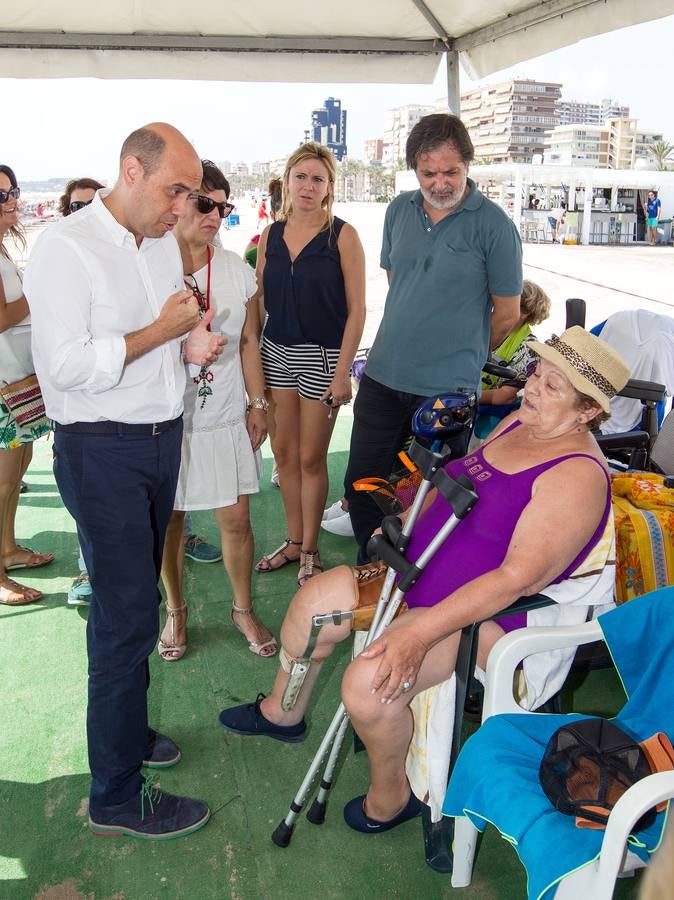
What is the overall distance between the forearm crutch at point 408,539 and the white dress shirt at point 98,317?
60 cm

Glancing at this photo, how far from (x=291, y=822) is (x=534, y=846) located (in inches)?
29.3

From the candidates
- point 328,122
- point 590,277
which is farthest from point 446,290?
point 328,122

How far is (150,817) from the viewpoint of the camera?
1983 mm

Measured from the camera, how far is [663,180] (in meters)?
26.2

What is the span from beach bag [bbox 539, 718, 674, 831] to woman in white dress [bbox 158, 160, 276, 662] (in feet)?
4.72

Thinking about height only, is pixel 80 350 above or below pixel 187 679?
above

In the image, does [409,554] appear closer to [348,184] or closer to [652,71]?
[348,184]

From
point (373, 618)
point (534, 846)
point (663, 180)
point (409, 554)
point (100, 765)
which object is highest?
point (663, 180)

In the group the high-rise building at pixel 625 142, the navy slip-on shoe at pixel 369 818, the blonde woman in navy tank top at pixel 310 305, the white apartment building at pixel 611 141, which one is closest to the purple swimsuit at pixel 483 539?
the navy slip-on shoe at pixel 369 818

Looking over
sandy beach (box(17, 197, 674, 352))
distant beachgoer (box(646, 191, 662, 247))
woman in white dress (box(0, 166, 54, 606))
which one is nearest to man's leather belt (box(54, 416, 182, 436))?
woman in white dress (box(0, 166, 54, 606))

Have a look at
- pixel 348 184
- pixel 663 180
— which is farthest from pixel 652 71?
pixel 663 180

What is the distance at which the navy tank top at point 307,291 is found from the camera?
9.91 feet

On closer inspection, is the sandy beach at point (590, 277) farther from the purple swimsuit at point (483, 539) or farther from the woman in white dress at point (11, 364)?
the purple swimsuit at point (483, 539)

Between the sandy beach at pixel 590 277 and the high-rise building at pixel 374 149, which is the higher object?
the high-rise building at pixel 374 149
